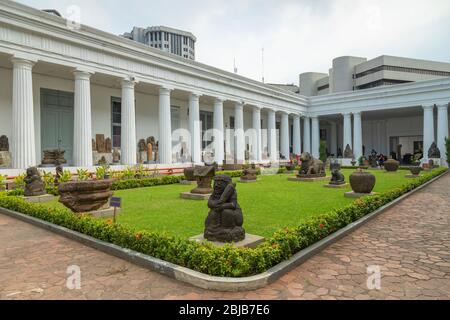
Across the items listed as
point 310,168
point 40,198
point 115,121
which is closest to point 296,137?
point 310,168

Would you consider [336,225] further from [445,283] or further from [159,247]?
[159,247]

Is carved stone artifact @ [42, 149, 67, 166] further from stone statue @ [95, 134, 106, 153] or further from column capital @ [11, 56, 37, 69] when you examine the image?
column capital @ [11, 56, 37, 69]

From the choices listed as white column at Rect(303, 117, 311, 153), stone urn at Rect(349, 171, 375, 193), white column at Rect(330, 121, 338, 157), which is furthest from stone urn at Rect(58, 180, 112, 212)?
white column at Rect(330, 121, 338, 157)

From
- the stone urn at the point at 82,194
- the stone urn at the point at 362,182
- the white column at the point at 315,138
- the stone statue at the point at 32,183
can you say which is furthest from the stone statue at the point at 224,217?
the white column at the point at 315,138

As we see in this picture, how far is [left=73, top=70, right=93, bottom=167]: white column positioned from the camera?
18.9 metres

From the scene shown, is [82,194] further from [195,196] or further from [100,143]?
[100,143]

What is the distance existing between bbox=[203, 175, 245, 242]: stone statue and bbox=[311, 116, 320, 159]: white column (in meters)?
36.1

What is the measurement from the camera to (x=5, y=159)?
1819cm

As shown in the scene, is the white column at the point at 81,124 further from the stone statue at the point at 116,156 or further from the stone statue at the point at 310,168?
the stone statue at the point at 310,168

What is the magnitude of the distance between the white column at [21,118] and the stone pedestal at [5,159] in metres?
2.35

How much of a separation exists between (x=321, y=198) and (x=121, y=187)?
921 cm

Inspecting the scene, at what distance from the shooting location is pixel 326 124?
163ft

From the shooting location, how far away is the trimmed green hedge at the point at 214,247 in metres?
4.55

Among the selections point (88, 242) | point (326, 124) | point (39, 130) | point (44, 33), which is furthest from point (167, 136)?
point (326, 124)
